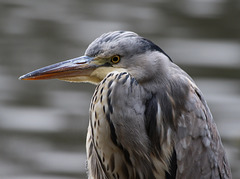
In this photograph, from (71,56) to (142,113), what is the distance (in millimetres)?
6651

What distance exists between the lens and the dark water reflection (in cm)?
882

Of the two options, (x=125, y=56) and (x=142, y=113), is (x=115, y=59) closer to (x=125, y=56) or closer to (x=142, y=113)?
(x=125, y=56)

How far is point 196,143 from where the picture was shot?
4293mm

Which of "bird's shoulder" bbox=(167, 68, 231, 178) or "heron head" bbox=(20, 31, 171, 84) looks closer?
"heron head" bbox=(20, 31, 171, 84)

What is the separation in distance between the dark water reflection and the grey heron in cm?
410

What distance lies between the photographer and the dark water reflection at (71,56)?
882 cm

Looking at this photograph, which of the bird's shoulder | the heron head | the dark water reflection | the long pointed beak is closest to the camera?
the heron head

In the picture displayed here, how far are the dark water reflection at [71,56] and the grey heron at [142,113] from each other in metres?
4.10

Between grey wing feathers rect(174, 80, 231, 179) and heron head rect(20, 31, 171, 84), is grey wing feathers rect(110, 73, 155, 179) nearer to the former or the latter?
heron head rect(20, 31, 171, 84)

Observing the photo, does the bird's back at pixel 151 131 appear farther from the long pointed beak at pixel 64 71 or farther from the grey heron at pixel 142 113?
the long pointed beak at pixel 64 71

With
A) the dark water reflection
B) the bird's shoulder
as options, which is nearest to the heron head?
the bird's shoulder

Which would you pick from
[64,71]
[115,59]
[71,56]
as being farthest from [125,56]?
[71,56]

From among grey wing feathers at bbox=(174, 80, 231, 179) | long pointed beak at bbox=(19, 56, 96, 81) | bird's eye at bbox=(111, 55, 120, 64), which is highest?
bird's eye at bbox=(111, 55, 120, 64)

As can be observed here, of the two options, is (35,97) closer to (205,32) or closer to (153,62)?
(205,32)
